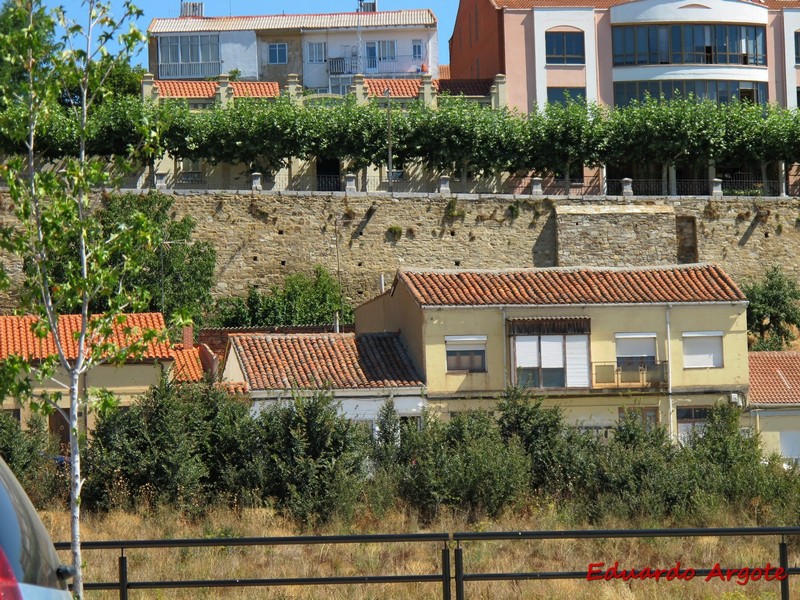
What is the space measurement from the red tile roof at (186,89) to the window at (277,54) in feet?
27.0

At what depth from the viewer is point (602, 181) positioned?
134 feet

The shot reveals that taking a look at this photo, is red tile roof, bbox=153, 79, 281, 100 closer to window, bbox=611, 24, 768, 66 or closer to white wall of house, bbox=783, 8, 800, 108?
window, bbox=611, 24, 768, 66

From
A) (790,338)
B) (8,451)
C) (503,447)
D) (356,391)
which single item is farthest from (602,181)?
(8,451)

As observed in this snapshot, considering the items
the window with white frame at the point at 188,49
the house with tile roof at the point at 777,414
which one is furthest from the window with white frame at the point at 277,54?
the house with tile roof at the point at 777,414

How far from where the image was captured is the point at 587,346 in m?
24.4

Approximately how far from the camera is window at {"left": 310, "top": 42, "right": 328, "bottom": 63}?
55.0 meters

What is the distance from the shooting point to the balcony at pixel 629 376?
24219mm

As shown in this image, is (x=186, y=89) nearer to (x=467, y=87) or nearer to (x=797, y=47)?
(x=467, y=87)

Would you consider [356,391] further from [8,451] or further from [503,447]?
[8,451]

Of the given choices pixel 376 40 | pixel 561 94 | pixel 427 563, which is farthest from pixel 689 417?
pixel 376 40

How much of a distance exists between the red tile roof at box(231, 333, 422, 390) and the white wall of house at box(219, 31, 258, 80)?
32.0 meters

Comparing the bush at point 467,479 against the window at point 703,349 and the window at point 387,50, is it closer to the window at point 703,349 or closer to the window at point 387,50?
the window at point 703,349

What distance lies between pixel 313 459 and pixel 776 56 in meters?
34.3

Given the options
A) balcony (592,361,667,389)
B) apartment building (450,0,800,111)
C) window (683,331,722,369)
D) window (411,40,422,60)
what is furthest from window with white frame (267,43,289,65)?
window (683,331,722,369)
